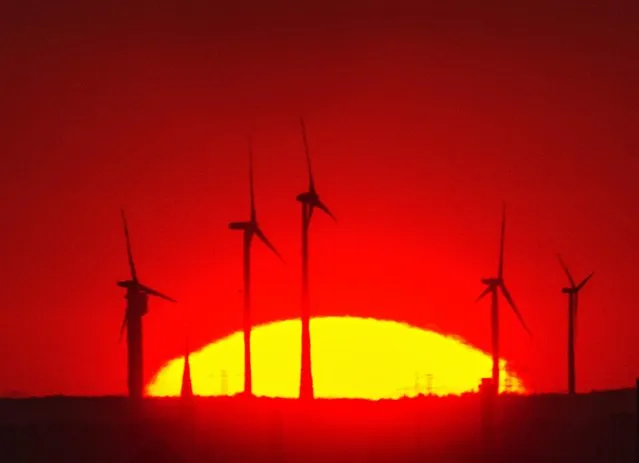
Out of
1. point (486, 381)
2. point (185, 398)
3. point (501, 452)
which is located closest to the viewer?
point (486, 381)

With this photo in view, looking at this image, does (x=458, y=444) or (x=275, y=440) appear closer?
(x=275, y=440)

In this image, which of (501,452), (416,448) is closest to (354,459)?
(416,448)

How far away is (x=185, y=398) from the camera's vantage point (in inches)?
7402

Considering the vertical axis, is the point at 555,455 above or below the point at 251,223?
below

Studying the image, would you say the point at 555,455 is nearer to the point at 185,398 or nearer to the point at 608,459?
the point at 608,459

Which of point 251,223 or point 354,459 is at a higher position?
point 251,223

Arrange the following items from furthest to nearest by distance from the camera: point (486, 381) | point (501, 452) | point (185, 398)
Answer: point (185, 398), point (501, 452), point (486, 381)

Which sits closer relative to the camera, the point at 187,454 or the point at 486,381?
the point at 486,381

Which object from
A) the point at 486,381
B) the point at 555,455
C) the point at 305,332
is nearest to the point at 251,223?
the point at 305,332

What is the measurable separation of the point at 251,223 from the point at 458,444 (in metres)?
19.6

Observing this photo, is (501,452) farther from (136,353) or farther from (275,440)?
(136,353)

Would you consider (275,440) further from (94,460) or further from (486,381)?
(94,460)

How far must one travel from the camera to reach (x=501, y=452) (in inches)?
6801

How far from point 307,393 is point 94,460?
1455cm
